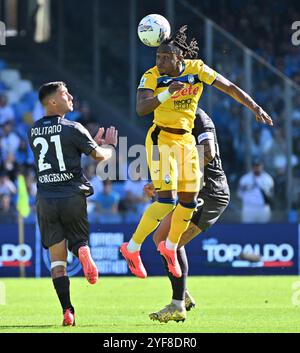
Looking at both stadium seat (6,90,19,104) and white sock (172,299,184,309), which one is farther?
stadium seat (6,90,19,104)

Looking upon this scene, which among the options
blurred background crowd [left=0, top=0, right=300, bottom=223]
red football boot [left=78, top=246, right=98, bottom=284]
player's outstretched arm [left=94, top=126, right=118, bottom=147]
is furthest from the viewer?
blurred background crowd [left=0, top=0, right=300, bottom=223]

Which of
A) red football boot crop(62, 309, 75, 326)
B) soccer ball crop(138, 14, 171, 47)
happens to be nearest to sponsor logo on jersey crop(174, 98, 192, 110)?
soccer ball crop(138, 14, 171, 47)

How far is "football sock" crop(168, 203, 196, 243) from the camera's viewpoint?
11.1 metres

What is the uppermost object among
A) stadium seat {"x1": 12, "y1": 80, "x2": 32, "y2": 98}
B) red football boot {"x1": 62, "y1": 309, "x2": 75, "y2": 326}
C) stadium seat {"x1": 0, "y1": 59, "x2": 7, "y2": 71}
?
stadium seat {"x1": 0, "y1": 59, "x2": 7, "y2": 71}

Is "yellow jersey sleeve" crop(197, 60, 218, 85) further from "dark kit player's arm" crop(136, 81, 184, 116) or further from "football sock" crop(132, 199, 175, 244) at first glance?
"football sock" crop(132, 199, 175, 244)

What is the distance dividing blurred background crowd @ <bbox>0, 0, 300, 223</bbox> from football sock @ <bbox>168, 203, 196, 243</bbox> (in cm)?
864

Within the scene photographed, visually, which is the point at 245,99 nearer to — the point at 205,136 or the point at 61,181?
the point at 205,136

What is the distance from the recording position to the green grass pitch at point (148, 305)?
10.4 meters

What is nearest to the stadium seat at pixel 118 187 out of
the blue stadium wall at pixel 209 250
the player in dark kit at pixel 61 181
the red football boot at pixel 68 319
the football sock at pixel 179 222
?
the blue stadium wall at pixel 209 250

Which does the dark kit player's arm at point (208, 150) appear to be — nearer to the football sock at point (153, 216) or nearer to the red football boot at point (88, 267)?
the football sock at point (153, 216)

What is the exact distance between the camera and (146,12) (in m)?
23.9

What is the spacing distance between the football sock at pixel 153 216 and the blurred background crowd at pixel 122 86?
8.48 m

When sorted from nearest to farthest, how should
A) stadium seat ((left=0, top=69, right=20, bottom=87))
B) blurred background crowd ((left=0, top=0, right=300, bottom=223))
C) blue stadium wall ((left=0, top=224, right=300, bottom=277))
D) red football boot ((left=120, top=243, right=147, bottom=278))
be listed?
red football boot ((left=120, top=243, right=147, bottom=278)) < blue stadium wall ((left=0, top=224, right=300, bottom=277)) < blurred background crowd ((left=0, top=0, right=300, bottom=223)) < stadium seat ((left=0, top=69, right=20, bottom=87))
